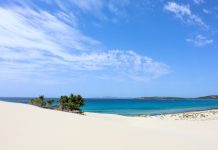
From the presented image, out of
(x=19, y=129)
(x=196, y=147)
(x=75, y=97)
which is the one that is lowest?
(x=196, y=147)

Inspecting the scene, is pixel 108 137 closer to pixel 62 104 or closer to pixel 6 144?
pixel 6 144

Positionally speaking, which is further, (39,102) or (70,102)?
(39,102)

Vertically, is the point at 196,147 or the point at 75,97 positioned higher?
the point at 75,97

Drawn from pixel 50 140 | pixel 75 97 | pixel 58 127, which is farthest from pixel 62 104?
pixel 50 140

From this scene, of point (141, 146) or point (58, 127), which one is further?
point (58, 127)

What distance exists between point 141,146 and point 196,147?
2.12 m

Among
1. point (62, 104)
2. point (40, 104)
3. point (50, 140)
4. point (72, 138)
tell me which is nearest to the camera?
point (50, 140)

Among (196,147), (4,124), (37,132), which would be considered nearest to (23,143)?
(37,132)

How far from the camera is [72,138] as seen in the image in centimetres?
793

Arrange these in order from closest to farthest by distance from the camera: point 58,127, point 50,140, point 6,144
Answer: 1. point 6,144
2. point 50,140
3. point 58,127

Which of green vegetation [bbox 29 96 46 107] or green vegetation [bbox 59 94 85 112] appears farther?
green vegetation [bbox 29 96 46 107]

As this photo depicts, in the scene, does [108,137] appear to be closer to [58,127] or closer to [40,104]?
[58,127]

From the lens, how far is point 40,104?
110 ft

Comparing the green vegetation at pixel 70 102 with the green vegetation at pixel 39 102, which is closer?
the green vegetation at pixel 70 102
